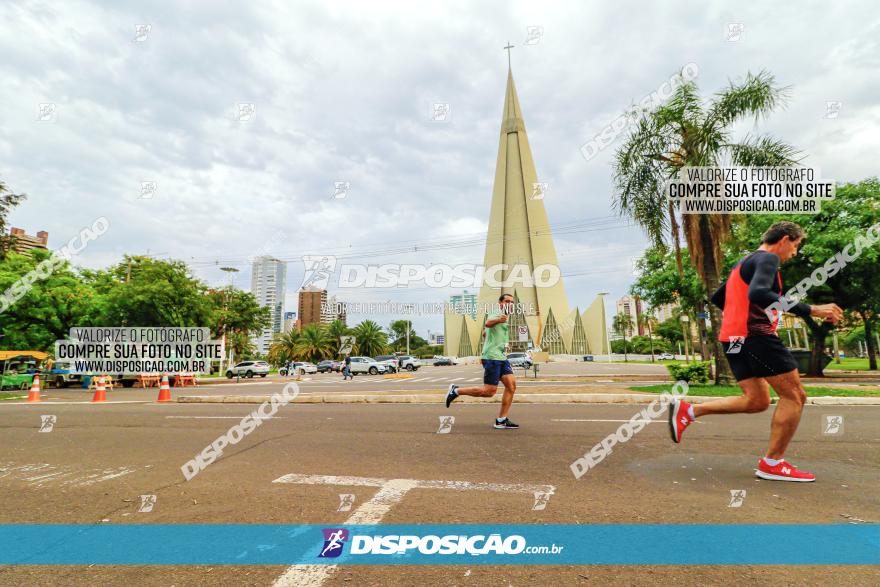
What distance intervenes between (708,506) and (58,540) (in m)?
4.22

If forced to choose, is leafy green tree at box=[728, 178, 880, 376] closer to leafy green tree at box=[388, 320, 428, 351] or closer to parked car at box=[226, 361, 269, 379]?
parked car at box=[226, 361, 269, 379]

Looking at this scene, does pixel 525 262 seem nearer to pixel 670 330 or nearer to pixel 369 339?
pixel 670 330

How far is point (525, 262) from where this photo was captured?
89438mm

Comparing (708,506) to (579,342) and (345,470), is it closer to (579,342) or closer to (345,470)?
(345,470)

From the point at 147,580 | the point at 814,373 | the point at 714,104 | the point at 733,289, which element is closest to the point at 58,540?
the point at 147,580

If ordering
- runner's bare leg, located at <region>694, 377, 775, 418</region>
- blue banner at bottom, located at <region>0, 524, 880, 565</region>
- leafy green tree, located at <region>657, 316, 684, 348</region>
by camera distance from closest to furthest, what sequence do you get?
blue banner at bottom, located at <region>0, 524, 880, 565</region>
runner's bare leg, located at <region>694, 377, 775, 418</region>
leafy green tree, located at <region>657, 316, 684, 348</region>

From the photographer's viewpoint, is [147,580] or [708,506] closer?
[147,580]

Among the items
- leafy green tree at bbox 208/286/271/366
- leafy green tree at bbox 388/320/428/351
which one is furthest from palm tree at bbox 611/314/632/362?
leafy green tree at bbox 208/286/271/366

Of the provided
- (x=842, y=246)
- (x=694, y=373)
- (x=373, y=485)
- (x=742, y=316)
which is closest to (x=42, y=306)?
(x=373, y=485)

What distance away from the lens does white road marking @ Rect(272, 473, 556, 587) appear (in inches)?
86.9

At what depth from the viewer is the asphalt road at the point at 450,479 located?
2.21 metres

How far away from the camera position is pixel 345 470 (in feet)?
14.0

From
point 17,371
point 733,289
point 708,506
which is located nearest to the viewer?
point 708,506

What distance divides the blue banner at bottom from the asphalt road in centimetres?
9
